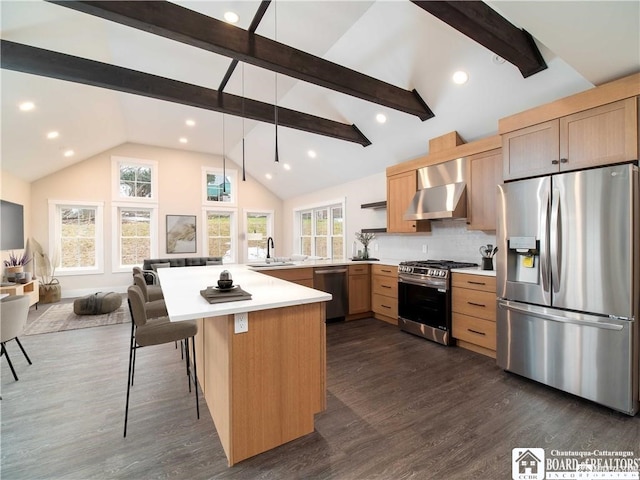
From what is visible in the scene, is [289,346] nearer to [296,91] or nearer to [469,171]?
[469,171]

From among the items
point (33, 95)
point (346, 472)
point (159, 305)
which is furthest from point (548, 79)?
point (33, 95)

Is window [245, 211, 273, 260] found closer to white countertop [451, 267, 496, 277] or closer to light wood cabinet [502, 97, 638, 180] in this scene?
white countertop [451, 267, 496, 277]

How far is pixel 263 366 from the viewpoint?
1729 millimetres

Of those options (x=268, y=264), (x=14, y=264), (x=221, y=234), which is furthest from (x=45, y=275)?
(x=268, y=264)

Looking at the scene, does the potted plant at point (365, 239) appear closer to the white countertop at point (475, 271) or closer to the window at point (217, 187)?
the white countertop at point (475, 271)

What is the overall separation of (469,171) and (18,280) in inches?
282

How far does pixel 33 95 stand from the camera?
3615mm

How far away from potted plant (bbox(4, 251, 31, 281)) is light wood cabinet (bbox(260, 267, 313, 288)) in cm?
450

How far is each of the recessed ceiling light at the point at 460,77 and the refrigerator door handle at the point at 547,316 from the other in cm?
232

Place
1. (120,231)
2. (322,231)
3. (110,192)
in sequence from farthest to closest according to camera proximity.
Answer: (322,231), (120,231), (110,192)

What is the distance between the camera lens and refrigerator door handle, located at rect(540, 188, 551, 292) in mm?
2445

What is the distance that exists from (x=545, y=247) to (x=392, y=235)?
2.79m

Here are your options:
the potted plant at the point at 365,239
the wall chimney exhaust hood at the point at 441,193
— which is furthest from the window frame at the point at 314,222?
the wall chimney exhaust hood at the point at 441,193

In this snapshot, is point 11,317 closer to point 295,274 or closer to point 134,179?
point 295,274
